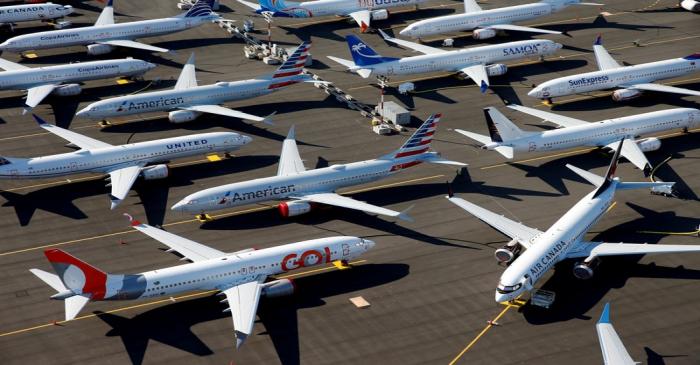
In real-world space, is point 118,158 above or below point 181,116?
below

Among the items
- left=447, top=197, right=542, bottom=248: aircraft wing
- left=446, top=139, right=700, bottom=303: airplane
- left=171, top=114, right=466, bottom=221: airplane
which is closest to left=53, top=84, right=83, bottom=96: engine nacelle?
Answer: left=171, top=114, right=466, bottom=221: airplane

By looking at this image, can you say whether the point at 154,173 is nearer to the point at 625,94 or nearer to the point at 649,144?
the point at 649,144

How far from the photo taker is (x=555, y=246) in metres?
88.4

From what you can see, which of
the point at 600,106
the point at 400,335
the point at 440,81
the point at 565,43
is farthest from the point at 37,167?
the point at 565,43

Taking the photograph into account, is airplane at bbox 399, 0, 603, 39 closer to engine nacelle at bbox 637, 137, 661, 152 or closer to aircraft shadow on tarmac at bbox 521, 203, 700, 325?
engine nacelle at bbox 637, 137, 661, 152

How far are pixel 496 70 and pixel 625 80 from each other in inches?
673

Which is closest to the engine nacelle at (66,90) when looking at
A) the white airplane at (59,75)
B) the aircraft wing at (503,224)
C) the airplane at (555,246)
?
the white airplane at (59,75)

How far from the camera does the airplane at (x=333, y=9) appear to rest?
14775 centimetres

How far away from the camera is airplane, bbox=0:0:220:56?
451 ft

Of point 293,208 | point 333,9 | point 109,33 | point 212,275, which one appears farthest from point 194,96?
point 212,275

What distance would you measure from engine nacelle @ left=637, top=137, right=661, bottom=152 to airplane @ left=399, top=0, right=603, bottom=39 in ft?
111

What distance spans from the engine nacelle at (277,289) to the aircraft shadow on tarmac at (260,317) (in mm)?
790

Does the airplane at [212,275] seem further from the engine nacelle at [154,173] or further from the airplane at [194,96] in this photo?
the airplane at [194,96]

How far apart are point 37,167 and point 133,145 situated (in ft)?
34.6
